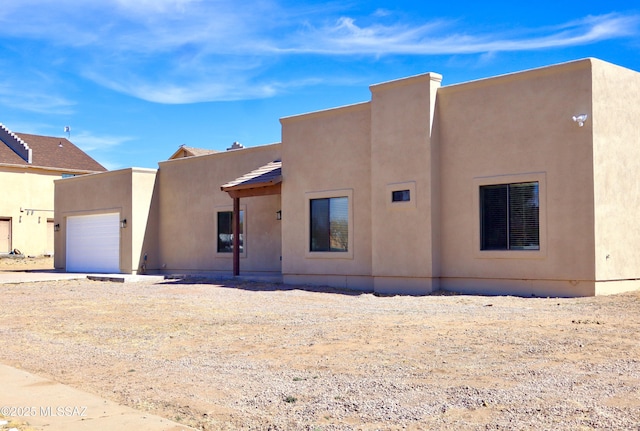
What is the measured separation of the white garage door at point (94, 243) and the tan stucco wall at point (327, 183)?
10381mm

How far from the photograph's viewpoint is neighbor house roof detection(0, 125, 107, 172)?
44.9 metres

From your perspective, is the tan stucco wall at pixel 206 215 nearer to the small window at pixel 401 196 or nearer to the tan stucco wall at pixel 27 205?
the small window at pixel 401 196

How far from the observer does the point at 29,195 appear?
145 ft

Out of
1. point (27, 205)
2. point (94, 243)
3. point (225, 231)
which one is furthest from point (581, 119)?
point (27, 205)

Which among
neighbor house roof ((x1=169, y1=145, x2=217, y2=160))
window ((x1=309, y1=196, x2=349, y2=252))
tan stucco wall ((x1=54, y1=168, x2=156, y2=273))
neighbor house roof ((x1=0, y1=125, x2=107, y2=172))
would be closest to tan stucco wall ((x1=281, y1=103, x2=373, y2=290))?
window ((x1=309, y1=196, x2=349, y2=252))

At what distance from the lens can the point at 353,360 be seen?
28.6 feet

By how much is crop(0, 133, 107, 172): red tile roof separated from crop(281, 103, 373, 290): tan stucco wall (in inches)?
1131

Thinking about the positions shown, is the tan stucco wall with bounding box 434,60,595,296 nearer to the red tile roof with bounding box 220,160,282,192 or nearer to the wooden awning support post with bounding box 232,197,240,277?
the red tile roof with bounding box 220,160,282,192

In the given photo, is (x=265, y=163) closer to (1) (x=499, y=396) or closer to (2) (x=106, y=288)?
(2) (x=106, y=288)

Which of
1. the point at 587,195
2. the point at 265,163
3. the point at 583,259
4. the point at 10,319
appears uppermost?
the point at 265,163

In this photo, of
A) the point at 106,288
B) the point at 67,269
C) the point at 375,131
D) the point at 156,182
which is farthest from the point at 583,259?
the point at 67,269

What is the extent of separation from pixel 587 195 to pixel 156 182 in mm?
17978

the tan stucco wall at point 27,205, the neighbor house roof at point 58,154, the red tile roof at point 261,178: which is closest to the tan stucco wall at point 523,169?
the red tile roof at point 261,178

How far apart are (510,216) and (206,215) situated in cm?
1278
